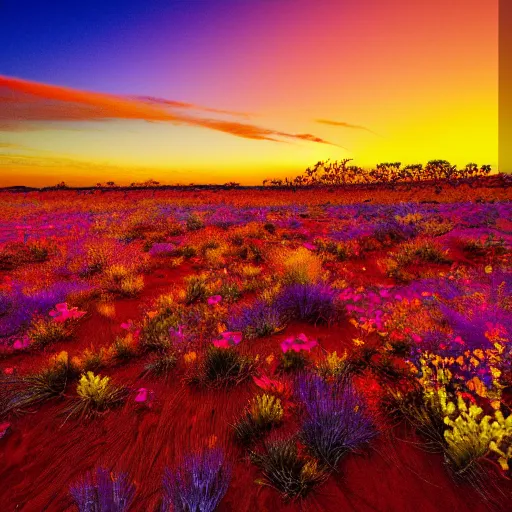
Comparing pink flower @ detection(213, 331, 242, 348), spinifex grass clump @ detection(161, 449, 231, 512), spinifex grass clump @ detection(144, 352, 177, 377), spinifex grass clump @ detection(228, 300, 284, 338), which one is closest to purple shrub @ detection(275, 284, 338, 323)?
spinifex grass clump @ detection(228, 300, 284, 338)

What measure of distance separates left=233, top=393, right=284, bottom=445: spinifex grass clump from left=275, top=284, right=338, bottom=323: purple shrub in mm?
2285

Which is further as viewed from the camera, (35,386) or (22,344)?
(22,344)

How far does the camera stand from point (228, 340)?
4.61 metres

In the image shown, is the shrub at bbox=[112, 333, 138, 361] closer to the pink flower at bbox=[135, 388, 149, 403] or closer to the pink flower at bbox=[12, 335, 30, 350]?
the pink flower at bbox=[135, 388, 149, 403]

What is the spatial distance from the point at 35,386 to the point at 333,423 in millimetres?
3640

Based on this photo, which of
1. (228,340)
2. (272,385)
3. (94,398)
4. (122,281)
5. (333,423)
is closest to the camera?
(333,423)

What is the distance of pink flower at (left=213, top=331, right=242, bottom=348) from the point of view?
4137 millimetres

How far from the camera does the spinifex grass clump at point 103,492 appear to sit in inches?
95.0

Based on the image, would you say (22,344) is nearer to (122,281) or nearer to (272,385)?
(122,281)

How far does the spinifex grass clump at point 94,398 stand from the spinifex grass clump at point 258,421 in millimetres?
1603

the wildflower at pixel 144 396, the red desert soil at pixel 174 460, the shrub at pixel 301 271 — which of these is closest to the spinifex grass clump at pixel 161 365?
the red desert soil at pixel 174 460

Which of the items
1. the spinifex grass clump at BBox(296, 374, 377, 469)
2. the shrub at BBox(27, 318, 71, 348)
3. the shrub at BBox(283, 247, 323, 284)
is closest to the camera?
the spinifex grass clump at BBox(296, 374, 377, 469)

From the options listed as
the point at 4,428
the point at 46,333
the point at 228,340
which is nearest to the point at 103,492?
the point at 4,428

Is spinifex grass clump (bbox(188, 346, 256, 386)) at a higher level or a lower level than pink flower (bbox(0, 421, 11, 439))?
higher
